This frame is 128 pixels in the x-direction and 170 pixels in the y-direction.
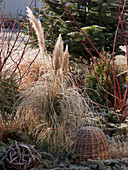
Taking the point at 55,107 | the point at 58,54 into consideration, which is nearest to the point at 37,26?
the point at 58,54

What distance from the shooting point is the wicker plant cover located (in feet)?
7.28

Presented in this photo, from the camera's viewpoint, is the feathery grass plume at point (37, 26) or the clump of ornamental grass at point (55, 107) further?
the clump of ornamental grass at point (55, 107)

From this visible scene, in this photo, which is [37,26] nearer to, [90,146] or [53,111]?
[53,111]

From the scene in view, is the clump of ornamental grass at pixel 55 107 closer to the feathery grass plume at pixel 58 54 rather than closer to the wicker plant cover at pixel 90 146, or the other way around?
the feathery grass plume at pixel 58 54

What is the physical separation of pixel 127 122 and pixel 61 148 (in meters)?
1.25

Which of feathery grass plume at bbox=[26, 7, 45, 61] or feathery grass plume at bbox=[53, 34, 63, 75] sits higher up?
feathery grass plume at bbox=[26, 7, 45, 61]

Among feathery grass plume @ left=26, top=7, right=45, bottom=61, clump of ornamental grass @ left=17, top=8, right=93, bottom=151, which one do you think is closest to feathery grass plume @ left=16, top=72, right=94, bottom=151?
clump of ornamental grass @ left=17, top=8, right=93, bottom=151

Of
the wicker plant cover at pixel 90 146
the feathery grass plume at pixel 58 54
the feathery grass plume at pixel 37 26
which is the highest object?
→ the feathery grass plume at pixel 37 26

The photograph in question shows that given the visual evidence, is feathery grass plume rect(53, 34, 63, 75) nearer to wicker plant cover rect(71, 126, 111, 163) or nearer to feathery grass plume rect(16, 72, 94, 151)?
feathery grass plume rect(16, 72, 94, 151)

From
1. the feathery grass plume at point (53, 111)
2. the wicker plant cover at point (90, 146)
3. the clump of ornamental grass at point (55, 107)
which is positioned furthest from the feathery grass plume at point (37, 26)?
the wicker plant cover at point (90, 146)

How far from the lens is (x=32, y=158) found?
1.84m

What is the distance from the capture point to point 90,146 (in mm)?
2223

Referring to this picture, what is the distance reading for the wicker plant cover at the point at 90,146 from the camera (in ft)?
7.28

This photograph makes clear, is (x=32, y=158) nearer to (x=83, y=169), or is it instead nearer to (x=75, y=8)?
(x=83, y=169)
